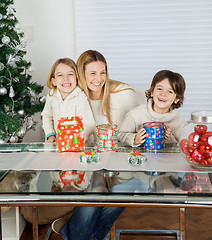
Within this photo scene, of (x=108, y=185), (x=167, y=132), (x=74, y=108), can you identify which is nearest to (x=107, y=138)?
(x=167, y=132)

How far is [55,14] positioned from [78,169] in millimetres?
2600

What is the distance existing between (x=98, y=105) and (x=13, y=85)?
0.99m

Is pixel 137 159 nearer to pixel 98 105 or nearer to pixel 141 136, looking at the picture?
pixel 141 136

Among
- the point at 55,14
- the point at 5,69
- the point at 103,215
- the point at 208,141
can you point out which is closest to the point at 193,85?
the point at 55,14

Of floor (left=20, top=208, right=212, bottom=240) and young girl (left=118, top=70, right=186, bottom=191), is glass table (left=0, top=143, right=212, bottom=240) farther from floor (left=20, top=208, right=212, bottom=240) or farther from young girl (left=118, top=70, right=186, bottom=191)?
floor (left=20, top=208, right=212, bottom=240)

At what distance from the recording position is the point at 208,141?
1.36 meters

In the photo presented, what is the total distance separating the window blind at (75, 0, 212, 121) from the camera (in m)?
3.67

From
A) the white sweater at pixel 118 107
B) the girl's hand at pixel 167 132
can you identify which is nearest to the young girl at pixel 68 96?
the white sweater at pixel 118 107

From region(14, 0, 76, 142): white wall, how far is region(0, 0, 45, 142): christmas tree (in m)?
0.62

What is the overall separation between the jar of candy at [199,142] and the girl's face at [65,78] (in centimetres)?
100

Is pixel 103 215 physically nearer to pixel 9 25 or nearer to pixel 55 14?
pixel 9 25

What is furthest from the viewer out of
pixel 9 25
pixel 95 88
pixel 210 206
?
pixel 9 25

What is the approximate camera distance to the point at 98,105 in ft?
7.90

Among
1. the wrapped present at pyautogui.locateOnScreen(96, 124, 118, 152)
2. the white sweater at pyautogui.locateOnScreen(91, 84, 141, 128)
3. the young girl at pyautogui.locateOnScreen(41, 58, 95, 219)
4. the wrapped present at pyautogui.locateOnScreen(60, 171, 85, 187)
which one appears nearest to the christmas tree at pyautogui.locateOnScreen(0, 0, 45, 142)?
the young girl at pyautogui.locateOnScreen(41, 58, 95, 219)
